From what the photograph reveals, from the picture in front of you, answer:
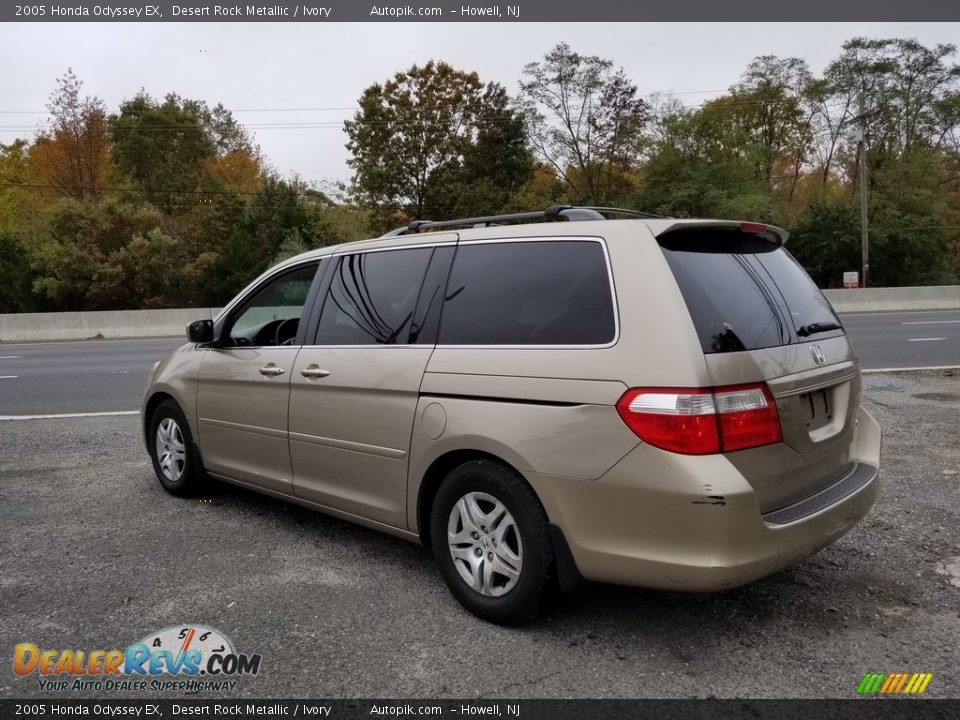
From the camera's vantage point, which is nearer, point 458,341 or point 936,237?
point 458,341

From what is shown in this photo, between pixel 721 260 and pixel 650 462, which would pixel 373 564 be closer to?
pixel 650 462

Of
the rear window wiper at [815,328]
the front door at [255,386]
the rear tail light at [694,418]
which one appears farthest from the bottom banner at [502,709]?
the front door at [255,386]

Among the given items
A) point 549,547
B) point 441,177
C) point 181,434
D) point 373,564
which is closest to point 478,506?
point 549,547

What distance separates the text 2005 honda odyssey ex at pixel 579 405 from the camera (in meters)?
2.77

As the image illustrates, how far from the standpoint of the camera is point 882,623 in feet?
10.6

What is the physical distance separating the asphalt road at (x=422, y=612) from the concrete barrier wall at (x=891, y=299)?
23.4 metres

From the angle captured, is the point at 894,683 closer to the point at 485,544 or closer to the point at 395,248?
the point at 485,544

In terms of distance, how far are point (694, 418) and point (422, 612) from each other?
1.62 meters

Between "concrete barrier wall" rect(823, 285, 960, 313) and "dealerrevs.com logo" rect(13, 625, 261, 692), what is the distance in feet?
87.5

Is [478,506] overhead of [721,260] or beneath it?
beneath

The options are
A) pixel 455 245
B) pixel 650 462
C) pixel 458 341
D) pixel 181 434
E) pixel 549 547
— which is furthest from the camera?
pixel 181 434

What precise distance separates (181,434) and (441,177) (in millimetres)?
36255

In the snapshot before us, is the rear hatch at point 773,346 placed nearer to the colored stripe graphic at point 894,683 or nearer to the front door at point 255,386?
the colored stripe graphic at point 894,683

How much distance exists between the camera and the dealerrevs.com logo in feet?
9.48
